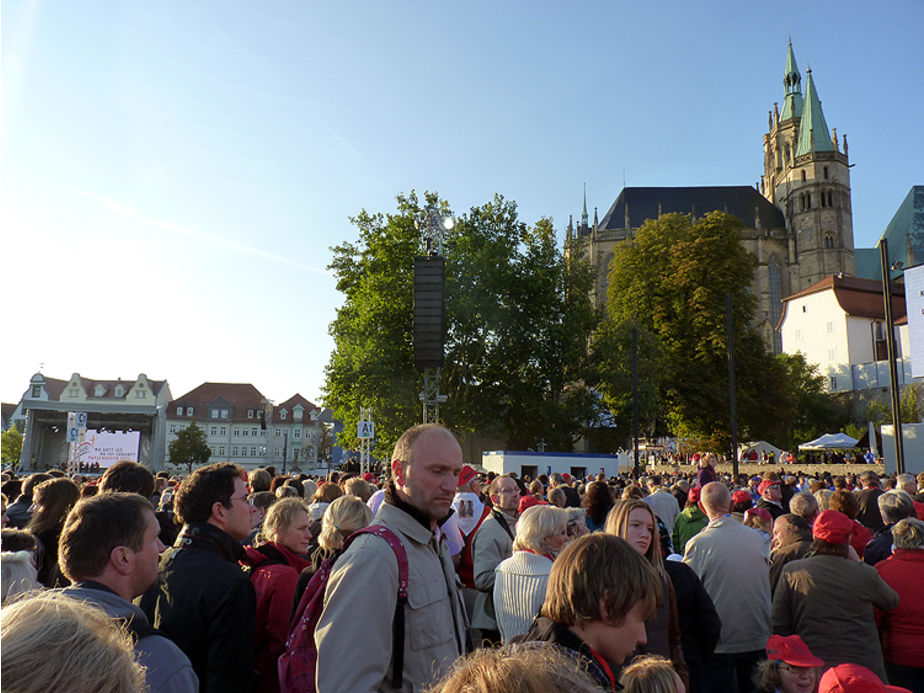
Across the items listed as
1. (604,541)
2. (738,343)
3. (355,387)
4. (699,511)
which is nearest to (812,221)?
(738,343)

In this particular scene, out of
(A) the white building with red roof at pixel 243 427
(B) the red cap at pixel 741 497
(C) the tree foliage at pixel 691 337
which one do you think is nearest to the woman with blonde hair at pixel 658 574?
(B) the red cap at pixel 741 497

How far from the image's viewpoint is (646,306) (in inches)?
1618

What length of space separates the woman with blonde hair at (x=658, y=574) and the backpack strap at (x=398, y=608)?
5.26 ft

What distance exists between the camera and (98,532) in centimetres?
247

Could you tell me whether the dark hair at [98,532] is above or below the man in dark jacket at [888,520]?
above

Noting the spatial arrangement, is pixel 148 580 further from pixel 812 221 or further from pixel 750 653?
pixel 812 221

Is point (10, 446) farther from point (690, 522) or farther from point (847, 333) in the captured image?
point (690, 522)

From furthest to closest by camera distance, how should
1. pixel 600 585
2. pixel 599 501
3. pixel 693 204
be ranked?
1. pixel 693 204
2. pixel 599 501
3. pixel 600 585

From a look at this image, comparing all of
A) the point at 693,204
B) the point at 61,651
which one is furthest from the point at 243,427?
the point at 61,651

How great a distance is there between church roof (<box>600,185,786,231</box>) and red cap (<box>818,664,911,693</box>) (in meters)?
78.8

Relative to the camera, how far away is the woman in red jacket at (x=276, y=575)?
376 cm

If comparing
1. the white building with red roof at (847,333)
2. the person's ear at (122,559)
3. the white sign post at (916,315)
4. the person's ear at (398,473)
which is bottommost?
the person's ear at (122,559)

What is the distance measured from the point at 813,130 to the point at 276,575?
8712 centimetres

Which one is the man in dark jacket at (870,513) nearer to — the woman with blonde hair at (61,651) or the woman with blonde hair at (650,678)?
the woman with blonde hair at (650,678)
